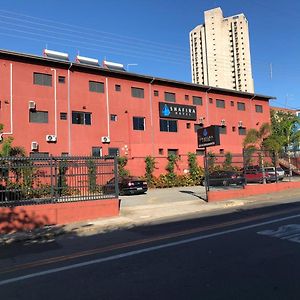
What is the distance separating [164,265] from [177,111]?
34190 millimetres

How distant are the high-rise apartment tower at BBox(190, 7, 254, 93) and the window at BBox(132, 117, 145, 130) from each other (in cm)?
966

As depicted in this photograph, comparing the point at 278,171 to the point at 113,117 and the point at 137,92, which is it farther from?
the point at 137,92

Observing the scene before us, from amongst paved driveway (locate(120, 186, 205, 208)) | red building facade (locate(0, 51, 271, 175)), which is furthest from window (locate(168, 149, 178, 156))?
paved driveway (locate(120, 186, 205, 208))

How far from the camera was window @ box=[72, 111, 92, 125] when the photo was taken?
112ft

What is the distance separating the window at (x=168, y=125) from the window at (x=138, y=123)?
6.74 feet

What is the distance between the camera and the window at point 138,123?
37469mm

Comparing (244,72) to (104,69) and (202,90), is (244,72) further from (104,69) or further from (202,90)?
(104,69)

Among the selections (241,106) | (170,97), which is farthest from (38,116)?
(241,106)

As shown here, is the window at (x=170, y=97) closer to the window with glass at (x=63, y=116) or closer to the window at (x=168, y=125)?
the window at (x=168, y=125)

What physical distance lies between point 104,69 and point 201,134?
17717mm

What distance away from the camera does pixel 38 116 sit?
32.4 metres

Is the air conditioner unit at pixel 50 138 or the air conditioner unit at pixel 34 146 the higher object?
the air conditioner unit at pixel 50 138

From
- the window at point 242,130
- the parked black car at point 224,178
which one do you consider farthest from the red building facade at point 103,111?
the parked black car at point 224,178

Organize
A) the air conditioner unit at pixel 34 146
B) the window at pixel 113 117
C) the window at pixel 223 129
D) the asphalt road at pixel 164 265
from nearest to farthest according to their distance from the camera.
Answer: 1. the asphalt road at pixel 164 265
2. the air conditioner unit at pixel 34 146
3. the window at pixel 113 117
4. the window at pixel 223 129
